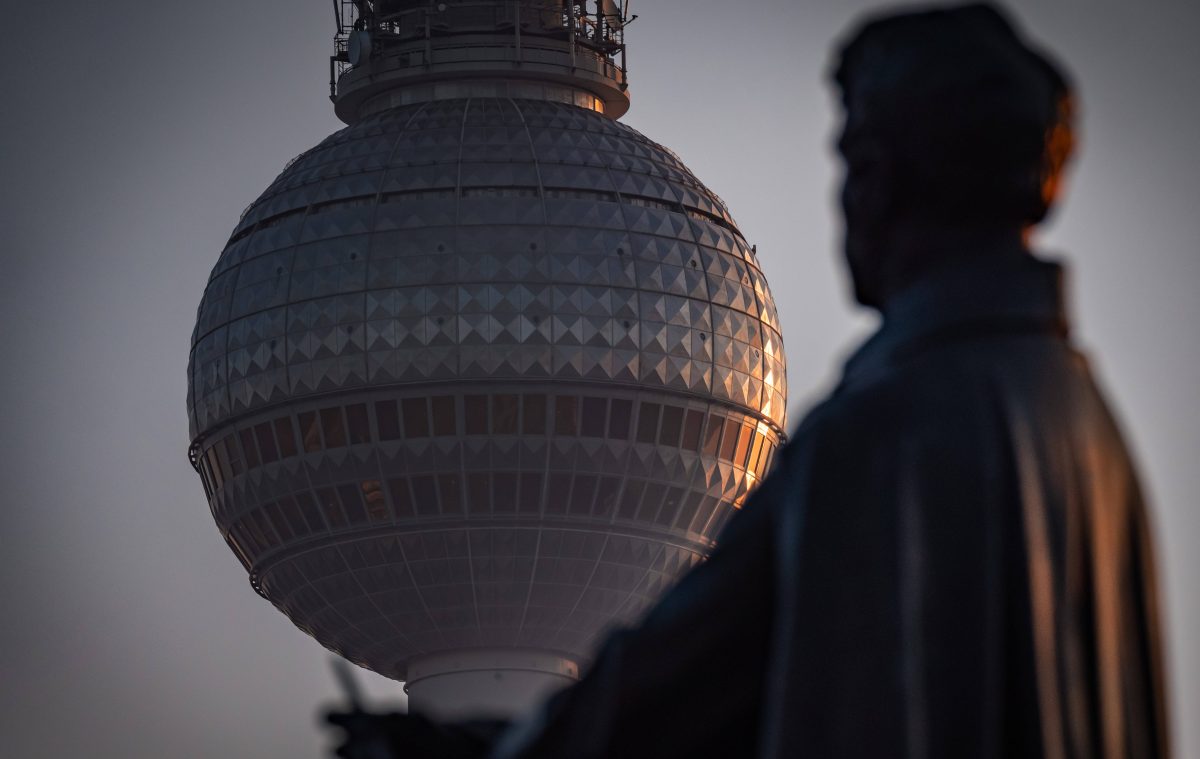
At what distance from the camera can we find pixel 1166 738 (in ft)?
19.4

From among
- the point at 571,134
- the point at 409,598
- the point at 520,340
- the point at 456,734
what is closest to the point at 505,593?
the point at 409,598

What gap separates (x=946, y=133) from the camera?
602 cm

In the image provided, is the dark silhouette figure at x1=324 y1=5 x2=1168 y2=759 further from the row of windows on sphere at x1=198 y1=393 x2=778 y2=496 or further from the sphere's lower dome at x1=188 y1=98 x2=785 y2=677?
the row of windows on sphere at x1=198 y1=393 x2=778 y2=496

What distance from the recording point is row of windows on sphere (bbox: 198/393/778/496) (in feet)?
259

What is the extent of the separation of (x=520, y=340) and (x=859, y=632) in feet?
244

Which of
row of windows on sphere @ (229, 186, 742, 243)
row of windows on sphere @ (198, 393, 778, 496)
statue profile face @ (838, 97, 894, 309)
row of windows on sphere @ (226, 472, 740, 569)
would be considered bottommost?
statue profile face @ (838, 97, 894, 309)

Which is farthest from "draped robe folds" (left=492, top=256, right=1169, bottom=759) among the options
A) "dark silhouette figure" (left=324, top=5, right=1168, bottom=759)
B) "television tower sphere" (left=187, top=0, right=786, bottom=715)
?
"television tower sphere" (left=187, top=0, right=786, bottom=715)

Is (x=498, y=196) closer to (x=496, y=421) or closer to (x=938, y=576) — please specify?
(x=496, y=421)

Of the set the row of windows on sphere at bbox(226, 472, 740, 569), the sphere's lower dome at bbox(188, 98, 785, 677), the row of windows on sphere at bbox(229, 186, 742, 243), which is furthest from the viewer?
the row of windows on sphere at bbox(229, 186, 742, 243)

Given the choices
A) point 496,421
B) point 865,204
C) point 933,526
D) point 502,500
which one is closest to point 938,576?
→ point 933,526

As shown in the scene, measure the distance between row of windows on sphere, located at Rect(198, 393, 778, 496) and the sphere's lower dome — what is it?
0.23 feet

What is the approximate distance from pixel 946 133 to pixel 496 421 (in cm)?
7362

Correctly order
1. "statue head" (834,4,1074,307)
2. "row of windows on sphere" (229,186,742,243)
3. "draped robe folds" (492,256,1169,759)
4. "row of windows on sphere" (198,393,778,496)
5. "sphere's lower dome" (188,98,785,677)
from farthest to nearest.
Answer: "row of windows on sphere" (229,186,742,243) < "sphere's lower dome" (188,98,785,677) < "row of windows on sphere" (198,393,778,496) < "statue head" (834,4,1074,307) < "draped robe folds" (492,256,1169,759)

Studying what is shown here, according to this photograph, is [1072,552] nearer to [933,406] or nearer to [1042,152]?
[933,406]
